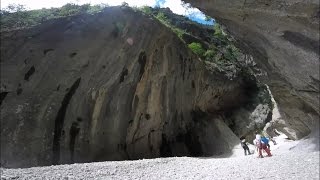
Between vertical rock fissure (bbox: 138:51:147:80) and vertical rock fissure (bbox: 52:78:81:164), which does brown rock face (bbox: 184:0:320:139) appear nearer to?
vertical rock fissure (bbox: 138:51:147:80)

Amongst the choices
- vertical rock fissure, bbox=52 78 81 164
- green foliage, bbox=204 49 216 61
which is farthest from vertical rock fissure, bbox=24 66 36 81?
green foliage, bbox=204 49 216 61

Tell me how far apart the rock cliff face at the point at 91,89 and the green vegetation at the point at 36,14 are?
278 mm

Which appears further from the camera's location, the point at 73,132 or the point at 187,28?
the point at 187,28

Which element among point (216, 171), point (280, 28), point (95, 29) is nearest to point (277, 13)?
point (280, 28)

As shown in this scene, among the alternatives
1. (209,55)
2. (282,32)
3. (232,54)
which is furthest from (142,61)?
(232,54)

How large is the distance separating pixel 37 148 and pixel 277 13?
36.0 ft

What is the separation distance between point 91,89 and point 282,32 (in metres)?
10.1

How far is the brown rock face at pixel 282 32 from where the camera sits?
24.6 ft

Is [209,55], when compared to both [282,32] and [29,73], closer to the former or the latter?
[29,73]

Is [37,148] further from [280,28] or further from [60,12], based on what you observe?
[280,28]

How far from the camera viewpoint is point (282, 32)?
328 inches

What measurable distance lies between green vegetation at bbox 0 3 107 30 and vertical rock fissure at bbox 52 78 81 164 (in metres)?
3.07

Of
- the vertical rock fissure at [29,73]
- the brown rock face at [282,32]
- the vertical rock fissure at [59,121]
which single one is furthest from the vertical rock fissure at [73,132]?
the brown rock face at [282,32]

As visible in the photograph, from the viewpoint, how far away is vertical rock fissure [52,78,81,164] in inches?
595
